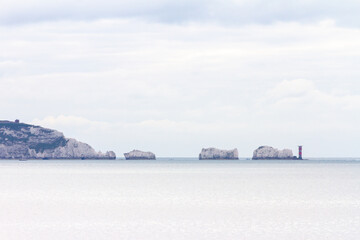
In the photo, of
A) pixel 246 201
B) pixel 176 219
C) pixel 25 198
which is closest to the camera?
pixel 176 219

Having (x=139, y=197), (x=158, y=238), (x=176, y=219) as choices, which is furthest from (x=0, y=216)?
(x=139, y=197)

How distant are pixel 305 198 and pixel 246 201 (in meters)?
11.3

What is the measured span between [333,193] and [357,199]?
40.5 feet

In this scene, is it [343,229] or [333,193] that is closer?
[343,229]

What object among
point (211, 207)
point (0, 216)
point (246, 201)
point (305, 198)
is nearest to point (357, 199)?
point (305, 198)

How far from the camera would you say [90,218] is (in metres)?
66.1

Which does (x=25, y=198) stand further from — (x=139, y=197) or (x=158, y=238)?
(x=158, y=238)

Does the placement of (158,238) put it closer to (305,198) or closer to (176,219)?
(176,219)

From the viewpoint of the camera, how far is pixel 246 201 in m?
88.6

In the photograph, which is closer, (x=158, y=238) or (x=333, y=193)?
(x=158, y=238)

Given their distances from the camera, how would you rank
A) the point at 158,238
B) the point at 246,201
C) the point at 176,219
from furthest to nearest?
the point at 246,201 → the point at 176,219 → the point at 158,238

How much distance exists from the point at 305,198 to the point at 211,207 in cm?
2204

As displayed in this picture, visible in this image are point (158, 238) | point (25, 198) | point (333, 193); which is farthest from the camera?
point (333, 193)

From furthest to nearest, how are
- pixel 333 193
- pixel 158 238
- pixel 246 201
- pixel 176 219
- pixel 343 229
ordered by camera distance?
pixel 333 193, pixel 246 201, pixel 176 219, pixel 343 229, pixel 158 238
